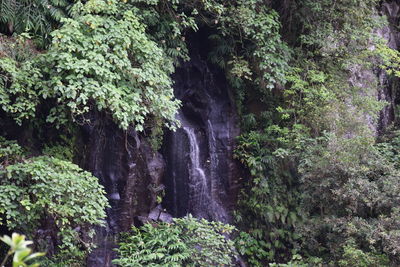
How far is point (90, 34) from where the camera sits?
7.00 m

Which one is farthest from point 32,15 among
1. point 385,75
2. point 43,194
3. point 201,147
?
point 385,75

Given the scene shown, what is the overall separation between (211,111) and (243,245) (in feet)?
10.2

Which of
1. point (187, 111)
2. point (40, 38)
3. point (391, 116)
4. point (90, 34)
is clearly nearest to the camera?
point (90, 34)

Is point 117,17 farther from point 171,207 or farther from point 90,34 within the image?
point 171,207

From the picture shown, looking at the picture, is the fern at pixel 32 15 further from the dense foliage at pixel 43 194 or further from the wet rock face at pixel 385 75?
the wet rock face at pixel 385 75

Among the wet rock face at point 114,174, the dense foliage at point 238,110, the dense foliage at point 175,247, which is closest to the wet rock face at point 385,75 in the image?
the dense foliage at point 238,110

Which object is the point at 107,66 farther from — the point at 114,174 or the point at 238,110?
the point at 238,110

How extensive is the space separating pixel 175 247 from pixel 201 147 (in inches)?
130

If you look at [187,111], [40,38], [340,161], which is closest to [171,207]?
[187,111]

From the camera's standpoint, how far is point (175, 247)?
7.32m

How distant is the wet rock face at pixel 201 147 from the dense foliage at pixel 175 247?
164cm

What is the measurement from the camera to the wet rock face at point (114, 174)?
8.13m

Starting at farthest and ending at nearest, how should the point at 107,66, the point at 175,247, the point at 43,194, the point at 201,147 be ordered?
the point at 201,147, the point at 175,247, the point at 107,66, the point at 43,194

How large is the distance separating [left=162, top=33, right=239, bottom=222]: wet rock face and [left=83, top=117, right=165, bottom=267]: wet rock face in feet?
3.50
